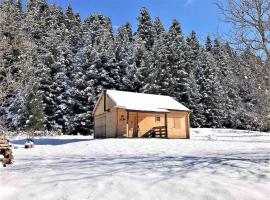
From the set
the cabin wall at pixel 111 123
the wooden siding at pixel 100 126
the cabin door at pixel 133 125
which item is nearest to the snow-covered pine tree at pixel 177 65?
the wooden siding at pixel 100 126

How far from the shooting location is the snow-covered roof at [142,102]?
3085 cm

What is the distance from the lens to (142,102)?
109 feet

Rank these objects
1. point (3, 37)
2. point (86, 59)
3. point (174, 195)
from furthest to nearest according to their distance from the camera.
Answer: point (86, 59) < point (3, 37) < point (174, 195)

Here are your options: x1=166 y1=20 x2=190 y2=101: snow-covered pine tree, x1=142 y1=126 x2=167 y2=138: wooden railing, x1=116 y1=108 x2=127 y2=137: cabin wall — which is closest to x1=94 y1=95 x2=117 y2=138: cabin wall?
x1=116 y1=108 x2=127 y2=137: cabin wall

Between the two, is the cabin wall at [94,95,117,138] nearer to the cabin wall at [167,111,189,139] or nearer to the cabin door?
the cabin door

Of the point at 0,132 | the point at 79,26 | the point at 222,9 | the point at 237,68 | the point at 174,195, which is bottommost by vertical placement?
the point at 174,195

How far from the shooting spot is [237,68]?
510 inches

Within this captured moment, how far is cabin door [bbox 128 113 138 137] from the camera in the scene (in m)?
30.7

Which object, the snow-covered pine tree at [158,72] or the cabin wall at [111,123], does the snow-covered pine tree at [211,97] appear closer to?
the snow-covered pine tree at [158,72]

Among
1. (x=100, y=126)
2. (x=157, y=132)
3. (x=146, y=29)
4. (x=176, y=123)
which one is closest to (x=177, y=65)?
(x=146, y=29)

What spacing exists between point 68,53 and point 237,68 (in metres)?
48.0

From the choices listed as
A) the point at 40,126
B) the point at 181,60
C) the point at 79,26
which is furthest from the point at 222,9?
the point at 79,26

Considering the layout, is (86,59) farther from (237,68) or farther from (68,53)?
(237,68)

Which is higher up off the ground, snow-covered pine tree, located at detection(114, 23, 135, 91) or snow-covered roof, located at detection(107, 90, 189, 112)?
snow-covered pine tree, located at detection(114, 23, 135, 91)
